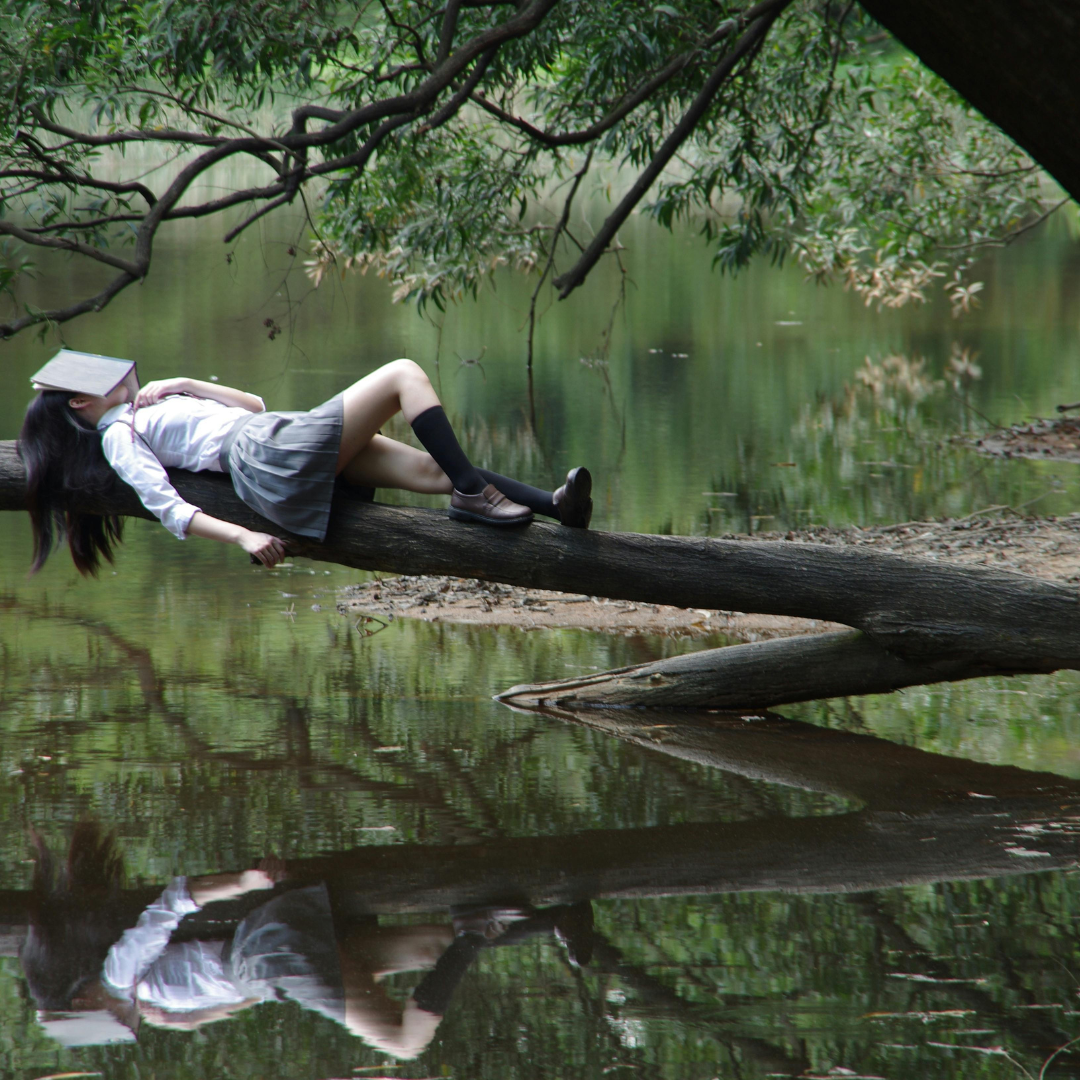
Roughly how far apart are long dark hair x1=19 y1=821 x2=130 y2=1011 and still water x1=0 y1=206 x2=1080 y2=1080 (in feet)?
0.06

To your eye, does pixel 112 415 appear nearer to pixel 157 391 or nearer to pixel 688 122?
pixel 157 391

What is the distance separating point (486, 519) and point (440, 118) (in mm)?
3136

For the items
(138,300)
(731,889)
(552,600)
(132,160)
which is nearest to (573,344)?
(132,160)

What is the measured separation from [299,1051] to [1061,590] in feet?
11.2

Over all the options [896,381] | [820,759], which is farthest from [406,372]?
[896,381]

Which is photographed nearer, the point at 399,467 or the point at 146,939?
the point at 146,939

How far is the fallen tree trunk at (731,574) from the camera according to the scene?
455 centimetres

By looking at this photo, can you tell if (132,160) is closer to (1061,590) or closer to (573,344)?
(573,344)

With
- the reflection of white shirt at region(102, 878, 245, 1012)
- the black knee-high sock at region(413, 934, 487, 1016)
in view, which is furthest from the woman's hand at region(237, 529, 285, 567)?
the black knee-high sock at region(413, 934, 487, 1016)

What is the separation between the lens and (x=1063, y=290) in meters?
26.1

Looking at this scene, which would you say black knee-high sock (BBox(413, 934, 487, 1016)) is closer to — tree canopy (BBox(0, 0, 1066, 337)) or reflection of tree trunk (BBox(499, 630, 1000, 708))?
reflection of tree trunk (BBox(499, 630, 1000, 708))

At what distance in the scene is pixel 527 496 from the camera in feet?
15.1

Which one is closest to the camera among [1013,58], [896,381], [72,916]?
[72,916]

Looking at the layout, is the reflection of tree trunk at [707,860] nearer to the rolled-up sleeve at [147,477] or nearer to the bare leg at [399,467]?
the rolled-up sleeve at [147,477]
